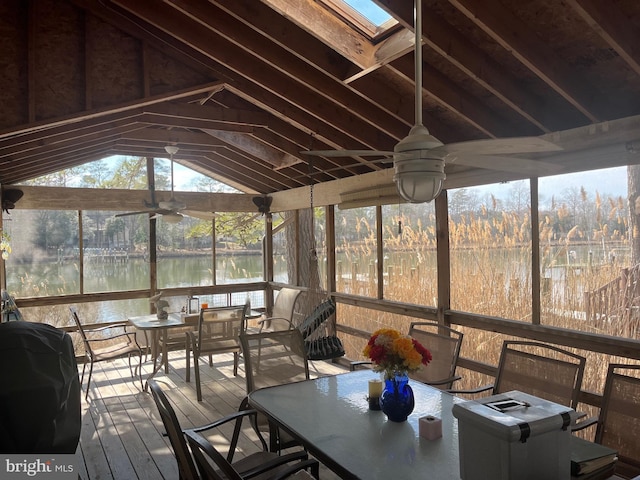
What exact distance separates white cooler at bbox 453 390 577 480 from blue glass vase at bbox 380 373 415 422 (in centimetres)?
65

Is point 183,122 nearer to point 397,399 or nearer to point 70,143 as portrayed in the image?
point 70,143

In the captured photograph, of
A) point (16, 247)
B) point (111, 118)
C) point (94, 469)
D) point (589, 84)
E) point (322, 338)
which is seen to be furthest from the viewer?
point (16, 247)

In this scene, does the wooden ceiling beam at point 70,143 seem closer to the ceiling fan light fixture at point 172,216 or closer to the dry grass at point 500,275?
the ceiling fan light fixture at point 172,216

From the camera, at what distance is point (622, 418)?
240cm

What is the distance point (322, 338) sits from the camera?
16.4ft

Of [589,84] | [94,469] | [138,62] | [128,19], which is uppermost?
[128,19]

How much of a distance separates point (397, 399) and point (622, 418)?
1169 mm

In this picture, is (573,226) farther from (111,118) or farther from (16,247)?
(16,247)

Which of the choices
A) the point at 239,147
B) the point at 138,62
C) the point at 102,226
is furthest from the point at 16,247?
the point at 138,62

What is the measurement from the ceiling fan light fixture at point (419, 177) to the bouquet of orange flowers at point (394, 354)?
0.77 metres

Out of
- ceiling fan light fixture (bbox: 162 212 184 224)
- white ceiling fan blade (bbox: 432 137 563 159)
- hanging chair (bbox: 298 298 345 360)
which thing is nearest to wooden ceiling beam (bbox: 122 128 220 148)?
ceiling fan light fixture (bbox: 162 212 184 224)

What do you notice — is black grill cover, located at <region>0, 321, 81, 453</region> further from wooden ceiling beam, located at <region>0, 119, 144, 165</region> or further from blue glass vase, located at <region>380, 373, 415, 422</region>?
wooden ceiling beam, located at <region>0, 119, 144, 165</region>

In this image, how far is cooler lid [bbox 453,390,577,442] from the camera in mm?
1557

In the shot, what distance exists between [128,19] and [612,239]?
402 centimetres
